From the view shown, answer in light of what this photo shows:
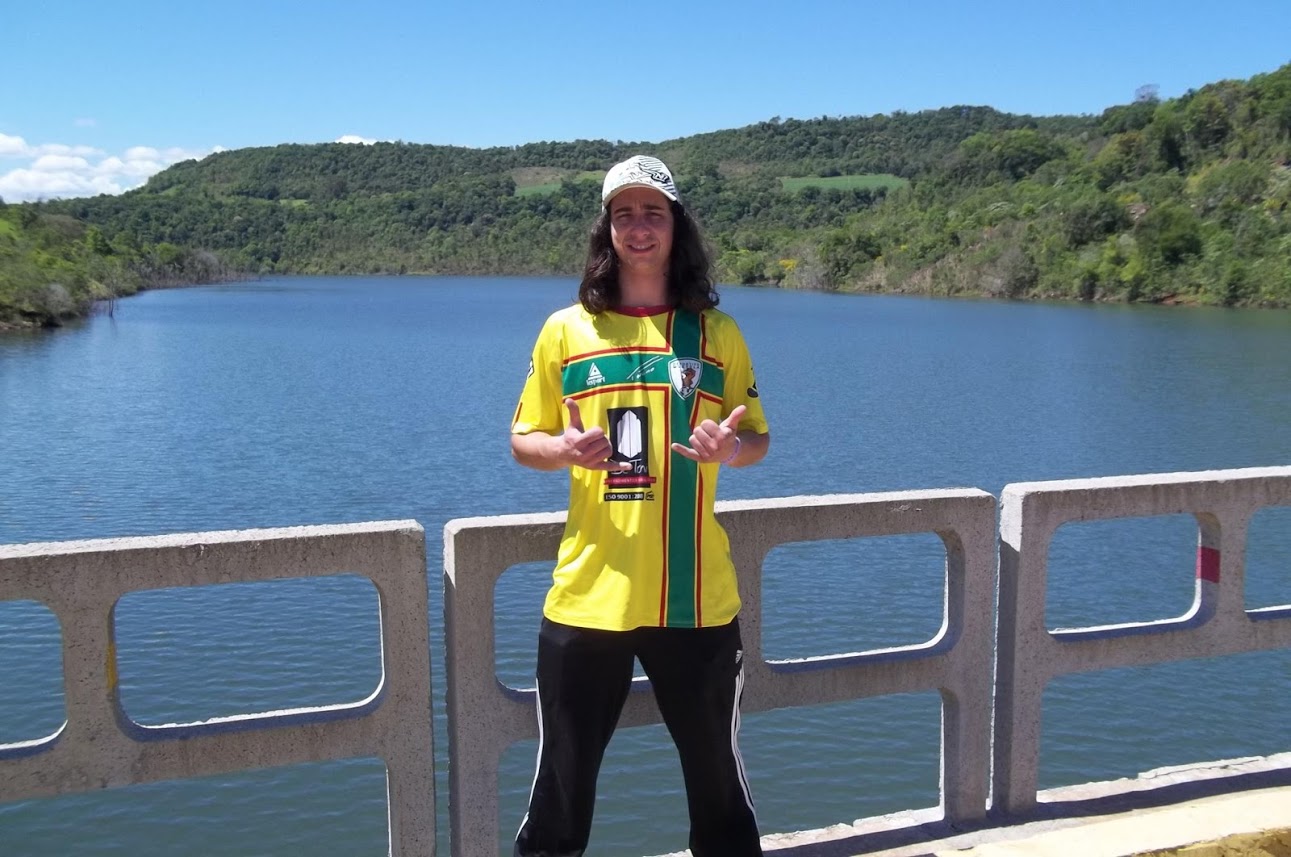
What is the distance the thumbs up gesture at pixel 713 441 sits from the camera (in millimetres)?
2959

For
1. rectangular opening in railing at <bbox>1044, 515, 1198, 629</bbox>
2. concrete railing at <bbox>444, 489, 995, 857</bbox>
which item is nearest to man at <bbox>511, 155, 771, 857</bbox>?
concrete railing at <bbox>444, 489, 995, 857</bbox>

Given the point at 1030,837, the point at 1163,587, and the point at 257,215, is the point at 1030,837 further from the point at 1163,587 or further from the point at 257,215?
the point at 257,215

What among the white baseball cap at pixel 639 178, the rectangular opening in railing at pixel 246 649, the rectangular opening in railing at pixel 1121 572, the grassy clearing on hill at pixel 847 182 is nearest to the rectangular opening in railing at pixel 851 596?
the rectangular opening in railing at pixel 1121 572

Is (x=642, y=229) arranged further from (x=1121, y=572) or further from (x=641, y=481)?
(x=1121, y=572)

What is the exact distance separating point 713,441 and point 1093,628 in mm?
1851

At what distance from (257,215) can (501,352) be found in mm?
142679

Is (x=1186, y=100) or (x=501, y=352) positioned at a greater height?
(x=1186, y=100)

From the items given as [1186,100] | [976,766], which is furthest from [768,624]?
[1186,100]

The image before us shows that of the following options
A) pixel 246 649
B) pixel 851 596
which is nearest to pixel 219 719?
pixel 246 649

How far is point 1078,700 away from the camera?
30.1 ft

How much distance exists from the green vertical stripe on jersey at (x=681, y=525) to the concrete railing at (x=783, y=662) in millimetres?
427

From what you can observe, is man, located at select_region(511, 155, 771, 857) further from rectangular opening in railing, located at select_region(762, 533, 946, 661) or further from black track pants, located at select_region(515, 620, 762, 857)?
rectangular opening in railing, located at select_region(762, 533, 946, 661)

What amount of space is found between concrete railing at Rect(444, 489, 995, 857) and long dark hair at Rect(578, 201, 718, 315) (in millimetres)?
646

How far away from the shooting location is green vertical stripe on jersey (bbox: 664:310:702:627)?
10.2 feet
